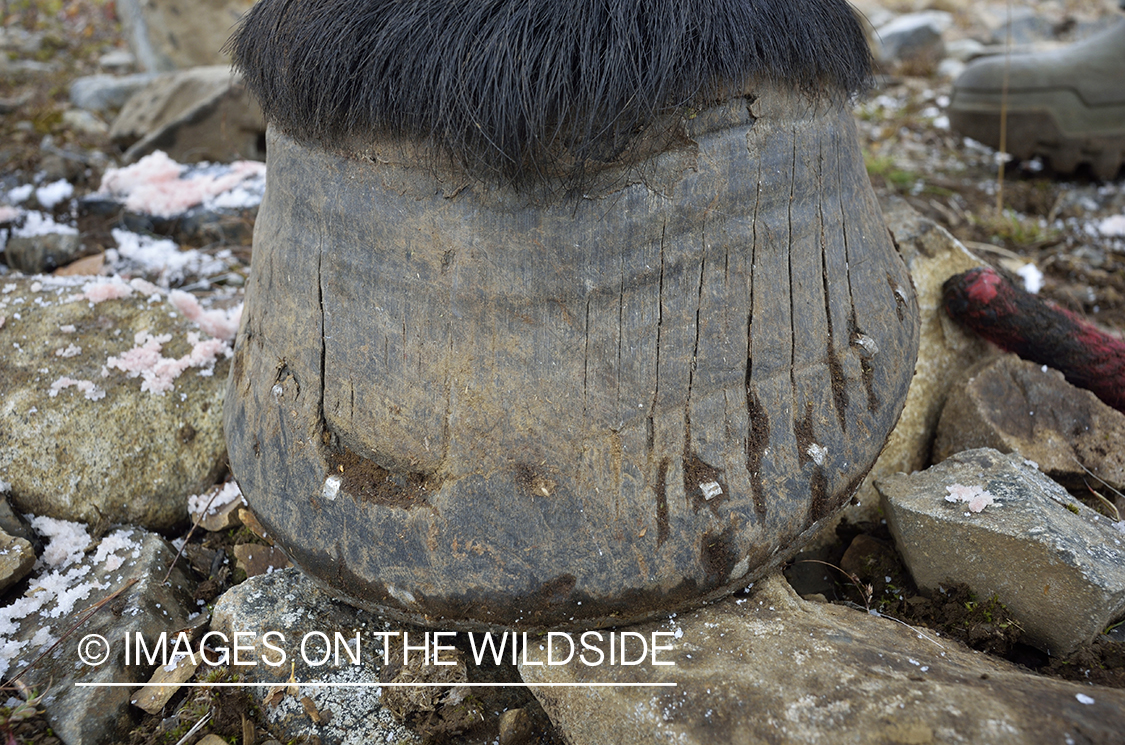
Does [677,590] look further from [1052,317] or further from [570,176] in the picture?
[1052,317]

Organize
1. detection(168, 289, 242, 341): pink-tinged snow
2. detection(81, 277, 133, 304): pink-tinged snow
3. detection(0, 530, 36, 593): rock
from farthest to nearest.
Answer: detection(168, 289, 242, 341): pink-tinged snow < detection(81, 277, 133, 304): pink-tinged snow < detection(0, 530, 36, 593): rock

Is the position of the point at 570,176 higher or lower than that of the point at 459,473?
higher

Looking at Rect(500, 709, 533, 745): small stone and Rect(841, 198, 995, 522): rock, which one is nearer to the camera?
Rect(500, 709, 533, 745): small stone

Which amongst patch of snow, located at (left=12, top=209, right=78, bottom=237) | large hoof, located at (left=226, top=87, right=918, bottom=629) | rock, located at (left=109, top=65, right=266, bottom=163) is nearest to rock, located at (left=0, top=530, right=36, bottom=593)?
large hoof, located at (left=226, top=87, right=918, bottom=629)

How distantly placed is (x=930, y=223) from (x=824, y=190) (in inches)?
51.5

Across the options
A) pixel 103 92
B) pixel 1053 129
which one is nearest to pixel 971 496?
pixel 1053 129

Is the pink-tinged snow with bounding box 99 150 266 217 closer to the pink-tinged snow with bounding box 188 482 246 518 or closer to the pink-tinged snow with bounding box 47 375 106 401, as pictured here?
the pink-tinged snow with bounding box 47 375 106 401

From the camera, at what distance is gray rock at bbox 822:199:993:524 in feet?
7.83

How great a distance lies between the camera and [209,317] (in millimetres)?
2787

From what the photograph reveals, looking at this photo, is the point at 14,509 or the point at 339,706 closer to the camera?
the point at 339,706

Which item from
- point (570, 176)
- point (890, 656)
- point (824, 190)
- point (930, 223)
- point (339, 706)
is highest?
point (570, 176)

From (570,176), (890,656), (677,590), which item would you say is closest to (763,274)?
(570,176)

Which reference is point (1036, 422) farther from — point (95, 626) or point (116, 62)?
point (116, 62)

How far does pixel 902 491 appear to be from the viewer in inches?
77.1
